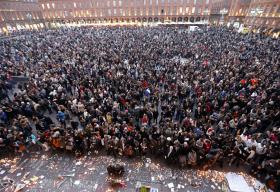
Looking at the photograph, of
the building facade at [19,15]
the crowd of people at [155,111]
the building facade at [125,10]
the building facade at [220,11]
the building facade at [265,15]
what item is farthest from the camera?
the building facade at [220,11]

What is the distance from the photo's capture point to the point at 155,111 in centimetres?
1054

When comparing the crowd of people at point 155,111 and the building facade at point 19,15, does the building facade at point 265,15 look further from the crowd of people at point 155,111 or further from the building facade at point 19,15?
the building facade at point 19,15

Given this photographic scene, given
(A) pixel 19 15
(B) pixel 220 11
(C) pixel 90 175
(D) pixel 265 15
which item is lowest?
(C) pixel 90 175

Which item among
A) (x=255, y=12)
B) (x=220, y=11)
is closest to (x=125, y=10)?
(x=220, y=11)

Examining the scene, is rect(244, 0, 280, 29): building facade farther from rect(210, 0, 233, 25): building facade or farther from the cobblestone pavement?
the cobblestone pavement

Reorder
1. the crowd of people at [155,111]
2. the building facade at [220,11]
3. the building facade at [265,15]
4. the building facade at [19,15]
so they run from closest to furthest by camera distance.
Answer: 1. the crowd of people at [155,111]
2. the building facade at [265,15]
3. the building facade at [19,15]
4. the building facade at [220,11]

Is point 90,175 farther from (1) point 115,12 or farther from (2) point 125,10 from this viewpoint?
(1) point 115,12

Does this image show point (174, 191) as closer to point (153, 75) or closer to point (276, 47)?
point (153, 75)

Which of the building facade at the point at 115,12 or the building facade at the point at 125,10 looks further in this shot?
the building facade at the point at 125,10

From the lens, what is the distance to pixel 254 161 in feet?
24.6

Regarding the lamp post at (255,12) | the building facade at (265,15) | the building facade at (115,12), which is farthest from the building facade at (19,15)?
the building facade at (265,15)

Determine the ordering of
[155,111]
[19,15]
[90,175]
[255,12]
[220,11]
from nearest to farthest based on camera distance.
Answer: [90,175]
[155,111]
[255,12]
[19,15]
[220,11]

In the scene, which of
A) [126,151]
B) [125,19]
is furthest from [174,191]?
[125,19]

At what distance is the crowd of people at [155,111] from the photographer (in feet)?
26.0
